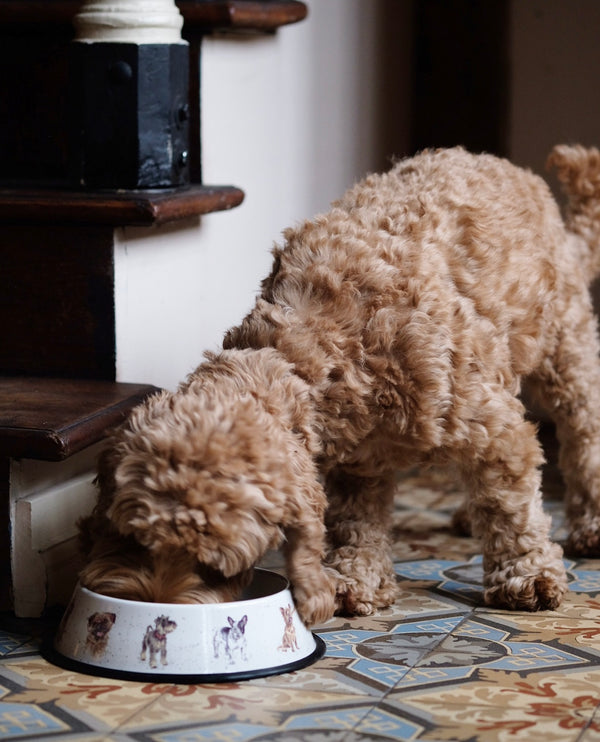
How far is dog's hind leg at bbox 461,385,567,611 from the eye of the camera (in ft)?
7.55

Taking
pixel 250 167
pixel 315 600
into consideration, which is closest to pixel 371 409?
pixel 315 600

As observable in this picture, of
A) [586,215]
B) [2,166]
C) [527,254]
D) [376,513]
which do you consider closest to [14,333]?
[2,166]

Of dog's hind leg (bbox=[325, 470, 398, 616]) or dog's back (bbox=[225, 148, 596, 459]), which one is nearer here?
dog's back (bbox=[225, 148, 596, 459])

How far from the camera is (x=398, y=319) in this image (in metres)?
2.14

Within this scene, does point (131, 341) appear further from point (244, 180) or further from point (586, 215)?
point (586, 215)

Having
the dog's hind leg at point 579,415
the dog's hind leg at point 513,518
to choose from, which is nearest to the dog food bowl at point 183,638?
the dog's hind leg at point 513,518

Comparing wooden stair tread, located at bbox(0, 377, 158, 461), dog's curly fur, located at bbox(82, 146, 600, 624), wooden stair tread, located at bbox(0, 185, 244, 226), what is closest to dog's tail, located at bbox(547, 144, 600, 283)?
dog's curly fur, located at bbox(82, 146, 600, 624)

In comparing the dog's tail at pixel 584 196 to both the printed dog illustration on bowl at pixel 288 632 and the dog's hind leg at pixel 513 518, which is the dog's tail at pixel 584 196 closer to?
the dog's hind leg at pixel 513 518

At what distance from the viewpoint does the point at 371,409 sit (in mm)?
2135

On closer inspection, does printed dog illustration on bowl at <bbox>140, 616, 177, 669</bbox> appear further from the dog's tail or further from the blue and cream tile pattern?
the dog's tail

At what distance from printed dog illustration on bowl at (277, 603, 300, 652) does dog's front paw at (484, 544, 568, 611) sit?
551 mm

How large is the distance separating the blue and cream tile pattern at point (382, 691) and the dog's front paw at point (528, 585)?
30 mm

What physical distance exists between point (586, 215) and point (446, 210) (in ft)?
2.42

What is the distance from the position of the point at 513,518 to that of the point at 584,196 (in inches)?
41.3
